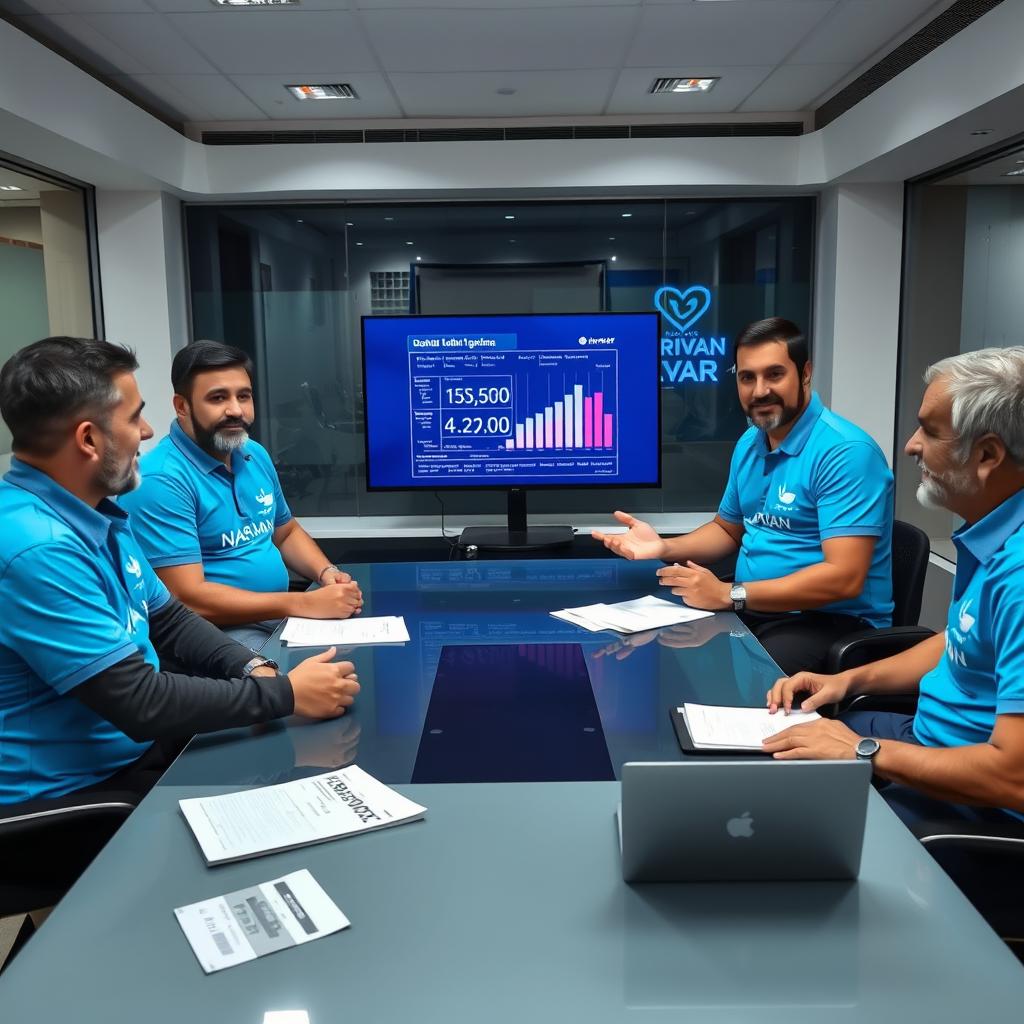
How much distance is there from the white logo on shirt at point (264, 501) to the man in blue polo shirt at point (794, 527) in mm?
1098

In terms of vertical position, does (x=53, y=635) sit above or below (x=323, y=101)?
below

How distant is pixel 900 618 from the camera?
2684mm

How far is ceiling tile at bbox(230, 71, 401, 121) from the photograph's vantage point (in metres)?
4.25

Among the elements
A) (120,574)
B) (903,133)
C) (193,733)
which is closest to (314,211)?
(903,133)

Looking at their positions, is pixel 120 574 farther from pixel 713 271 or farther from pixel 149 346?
pixel 713 271

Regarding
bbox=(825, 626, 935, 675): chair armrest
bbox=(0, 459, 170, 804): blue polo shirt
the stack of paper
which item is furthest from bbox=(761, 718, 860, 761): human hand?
bbox=(0, 459, 170, 804): blue polo shirt

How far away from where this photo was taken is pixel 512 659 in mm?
2018

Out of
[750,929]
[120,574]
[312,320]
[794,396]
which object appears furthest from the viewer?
[312,320]

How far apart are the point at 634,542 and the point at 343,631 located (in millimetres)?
1090

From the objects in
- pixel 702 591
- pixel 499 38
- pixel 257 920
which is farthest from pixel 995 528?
pixel 499 38

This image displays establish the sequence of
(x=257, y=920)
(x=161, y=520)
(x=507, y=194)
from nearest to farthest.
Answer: (x=257, y=920), (x=161, y=520), (x=507, y=194)

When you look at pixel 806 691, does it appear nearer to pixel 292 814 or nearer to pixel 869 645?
pixel 869 645

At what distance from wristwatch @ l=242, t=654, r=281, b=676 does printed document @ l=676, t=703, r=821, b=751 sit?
858 mm

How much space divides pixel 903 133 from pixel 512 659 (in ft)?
10.0
